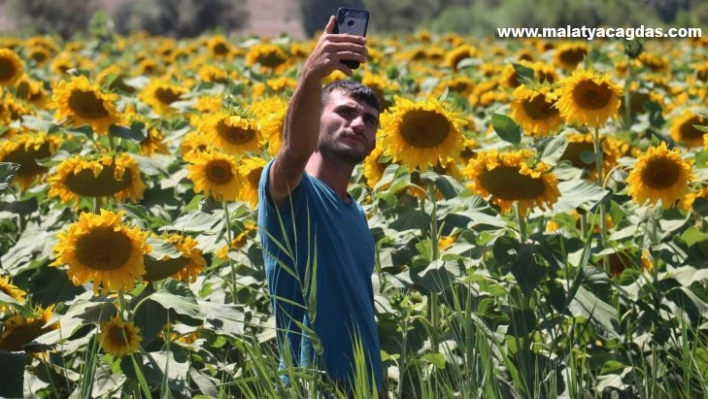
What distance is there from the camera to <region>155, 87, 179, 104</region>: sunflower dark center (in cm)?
626

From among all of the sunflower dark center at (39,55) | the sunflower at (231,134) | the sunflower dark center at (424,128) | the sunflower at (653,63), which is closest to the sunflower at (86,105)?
the sunflower at (231,134)

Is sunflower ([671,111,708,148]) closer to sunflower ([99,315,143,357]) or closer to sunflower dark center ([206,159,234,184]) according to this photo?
sunflower dark center ([206,159,234,184])

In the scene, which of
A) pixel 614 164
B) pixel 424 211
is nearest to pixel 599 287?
pixel 424 211

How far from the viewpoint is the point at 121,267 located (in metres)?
3.35

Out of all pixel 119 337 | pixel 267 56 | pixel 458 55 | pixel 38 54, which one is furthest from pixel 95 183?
pixel 38 54

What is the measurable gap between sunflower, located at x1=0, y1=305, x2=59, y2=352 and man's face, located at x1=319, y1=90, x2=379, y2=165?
849 mm

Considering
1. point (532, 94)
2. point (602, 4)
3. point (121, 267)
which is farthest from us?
point (602, 4)

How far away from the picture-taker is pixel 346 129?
3.43 meters

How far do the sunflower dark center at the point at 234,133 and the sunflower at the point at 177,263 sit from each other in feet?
2.33

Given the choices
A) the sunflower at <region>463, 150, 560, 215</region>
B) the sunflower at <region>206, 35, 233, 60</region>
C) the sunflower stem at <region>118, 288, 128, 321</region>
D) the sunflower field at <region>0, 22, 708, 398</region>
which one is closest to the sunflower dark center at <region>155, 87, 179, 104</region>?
the sunflower field at <region>0, 22, 708, 398</region>

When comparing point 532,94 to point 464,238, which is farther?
point 532,94

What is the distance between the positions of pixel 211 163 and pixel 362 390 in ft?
5.59

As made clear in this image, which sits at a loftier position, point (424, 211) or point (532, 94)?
point (532, 94)

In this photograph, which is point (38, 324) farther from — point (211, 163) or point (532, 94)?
point (532, 94)
